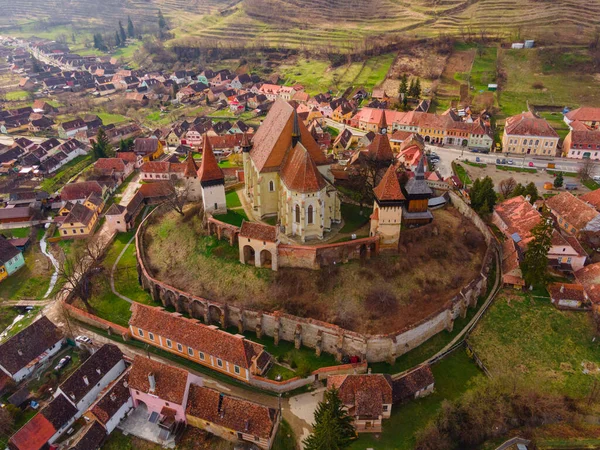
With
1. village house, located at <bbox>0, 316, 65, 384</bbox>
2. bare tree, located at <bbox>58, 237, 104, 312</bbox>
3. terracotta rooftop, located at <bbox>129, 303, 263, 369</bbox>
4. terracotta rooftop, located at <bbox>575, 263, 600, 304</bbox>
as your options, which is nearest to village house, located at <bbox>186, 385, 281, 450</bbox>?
terracotta rooftop, located at <bbox>129, 303, 263, 369</bbox>

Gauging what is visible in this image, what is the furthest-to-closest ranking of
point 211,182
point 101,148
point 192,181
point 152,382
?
1. point 101,148
2. point 192,181
3. point 211,182
4. point 152,382

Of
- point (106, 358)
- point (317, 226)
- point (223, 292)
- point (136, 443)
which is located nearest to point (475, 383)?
point (317, 226)

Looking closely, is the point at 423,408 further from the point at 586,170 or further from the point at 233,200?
the point at 586,170

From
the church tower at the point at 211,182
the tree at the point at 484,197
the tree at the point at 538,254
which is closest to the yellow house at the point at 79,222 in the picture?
the church tower at the point at 211,182

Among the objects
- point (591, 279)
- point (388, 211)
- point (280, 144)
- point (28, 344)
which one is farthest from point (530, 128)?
point (28, 344)

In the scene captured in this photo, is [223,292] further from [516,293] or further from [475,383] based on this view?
[516,293]
